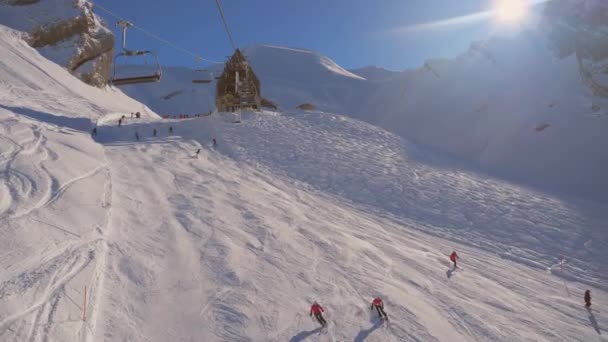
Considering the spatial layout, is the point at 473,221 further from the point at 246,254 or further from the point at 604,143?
the point at 604,143

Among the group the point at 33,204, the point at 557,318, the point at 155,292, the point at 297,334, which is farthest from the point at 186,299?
the point at 557,318

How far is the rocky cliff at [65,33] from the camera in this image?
124ft

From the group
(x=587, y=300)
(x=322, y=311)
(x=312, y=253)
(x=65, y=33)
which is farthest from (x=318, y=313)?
(x=65, y=33)

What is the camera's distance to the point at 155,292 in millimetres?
7289

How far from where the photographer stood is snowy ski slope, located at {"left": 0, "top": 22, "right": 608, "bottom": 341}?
6746 millimetres

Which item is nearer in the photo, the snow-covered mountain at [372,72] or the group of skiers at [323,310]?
the group of skiers at [323,310]

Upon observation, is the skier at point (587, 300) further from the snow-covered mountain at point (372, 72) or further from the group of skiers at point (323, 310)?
the snow-covered mountain at point (372, 72)

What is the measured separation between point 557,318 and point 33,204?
13.6 metres

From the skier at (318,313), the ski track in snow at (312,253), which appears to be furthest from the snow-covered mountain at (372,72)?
the skier at (318,313)

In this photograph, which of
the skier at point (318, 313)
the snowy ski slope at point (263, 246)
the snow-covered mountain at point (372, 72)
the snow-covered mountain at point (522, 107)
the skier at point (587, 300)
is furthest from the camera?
the snow-covered mountain at point (372, 72)

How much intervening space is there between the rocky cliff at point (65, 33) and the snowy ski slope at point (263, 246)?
19540 mm

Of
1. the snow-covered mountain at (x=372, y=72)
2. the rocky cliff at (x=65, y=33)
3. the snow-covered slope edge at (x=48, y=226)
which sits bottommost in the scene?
the snow-covered slope edge at (x=48, y=226)

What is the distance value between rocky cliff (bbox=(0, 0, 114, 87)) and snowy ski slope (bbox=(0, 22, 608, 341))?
1954 centimetres

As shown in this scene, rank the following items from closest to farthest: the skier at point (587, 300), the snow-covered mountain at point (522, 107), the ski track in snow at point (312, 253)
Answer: the ski track in snow at point (312, 253) < the skier at point (587, 300) < the snow-covered mountain at point (522, 107)
